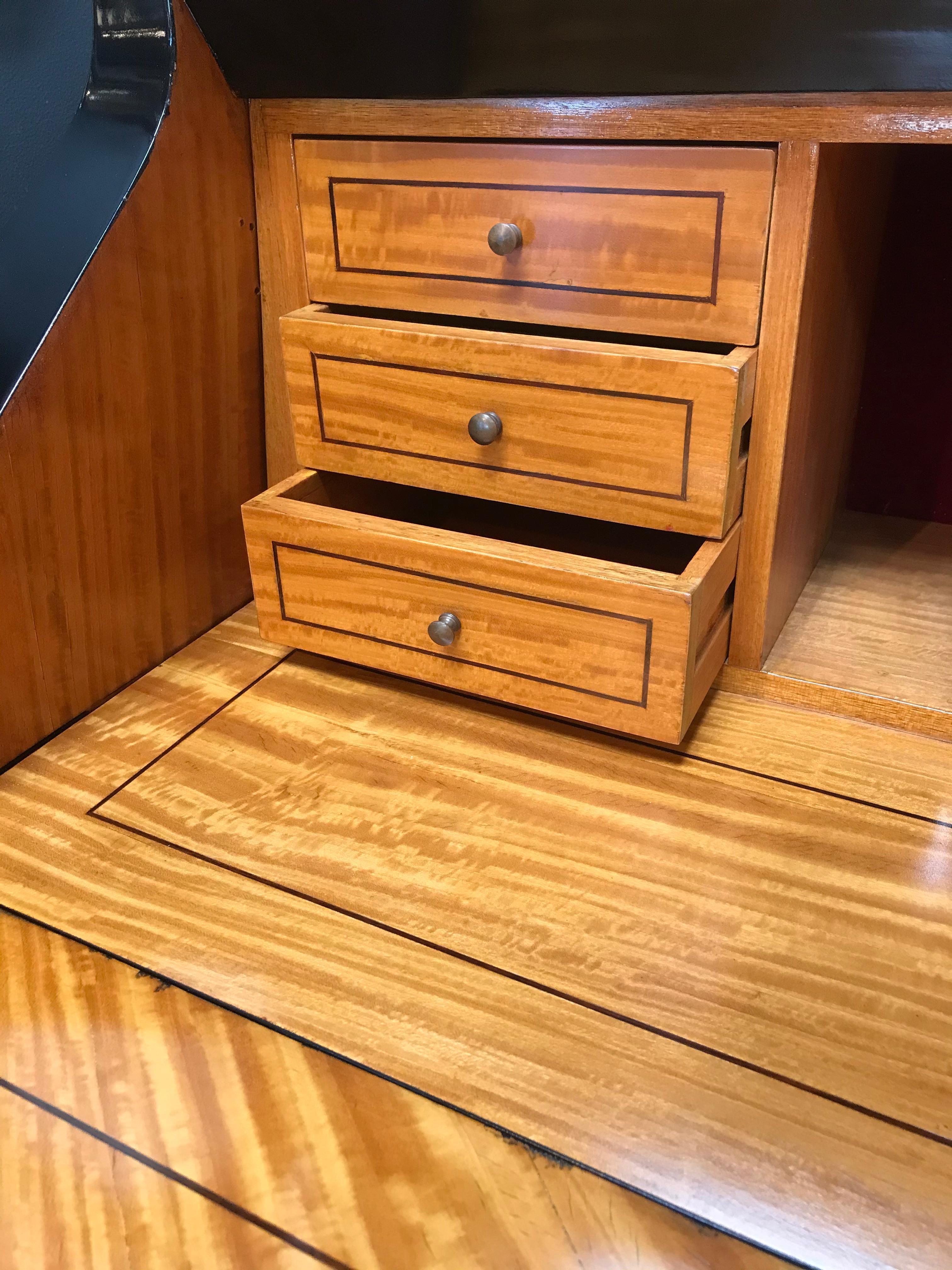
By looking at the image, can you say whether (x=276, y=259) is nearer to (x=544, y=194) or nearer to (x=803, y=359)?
(x=544, y=194)

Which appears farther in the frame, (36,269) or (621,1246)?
(36,269)

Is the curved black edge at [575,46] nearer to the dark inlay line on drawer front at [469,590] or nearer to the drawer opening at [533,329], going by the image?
the drawer opening at [533,329]

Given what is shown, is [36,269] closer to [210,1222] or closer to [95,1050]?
[95,1050]

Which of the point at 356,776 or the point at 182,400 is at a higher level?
the point at 182,400

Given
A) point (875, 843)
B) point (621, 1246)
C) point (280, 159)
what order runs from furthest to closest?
point (280, 159)
point (875, 843)
point (621, 1246)

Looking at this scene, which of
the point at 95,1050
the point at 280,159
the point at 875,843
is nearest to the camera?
the point at 95,1050

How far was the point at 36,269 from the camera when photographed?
83cm

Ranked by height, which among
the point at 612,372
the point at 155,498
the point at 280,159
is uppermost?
the point at 280,159

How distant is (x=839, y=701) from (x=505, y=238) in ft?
1.55

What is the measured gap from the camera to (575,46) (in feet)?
2.40

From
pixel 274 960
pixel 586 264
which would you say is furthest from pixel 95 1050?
pixel 586 264

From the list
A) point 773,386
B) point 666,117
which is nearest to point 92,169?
point 666,117

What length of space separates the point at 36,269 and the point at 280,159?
0.79 feet

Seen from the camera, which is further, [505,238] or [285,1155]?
[505,238]
